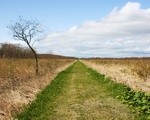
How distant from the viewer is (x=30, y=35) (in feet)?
83.3

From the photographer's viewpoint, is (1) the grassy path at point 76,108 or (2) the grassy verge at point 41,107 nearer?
(1) the grassy path at point 76,108

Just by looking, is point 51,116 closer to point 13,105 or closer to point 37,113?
point 37,113

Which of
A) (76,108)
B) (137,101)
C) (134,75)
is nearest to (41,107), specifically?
(76,108)

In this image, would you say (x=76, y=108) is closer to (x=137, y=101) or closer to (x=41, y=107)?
(x=41, y=107)

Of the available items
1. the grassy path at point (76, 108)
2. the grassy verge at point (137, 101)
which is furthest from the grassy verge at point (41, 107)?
the grassy verge at point (137, 101)

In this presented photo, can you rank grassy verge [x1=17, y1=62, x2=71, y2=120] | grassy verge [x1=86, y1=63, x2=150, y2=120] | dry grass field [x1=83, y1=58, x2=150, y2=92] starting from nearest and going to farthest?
grassy verge [x1=86, y1=63, x2=150, y2=120]
grassy verge [x1=17, y1=62, x2=71, y2=120]
dry grass field [x1=83, y1=58, x2=150, y2=92]

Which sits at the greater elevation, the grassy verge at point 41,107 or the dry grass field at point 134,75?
the dry grass field at point 134,75

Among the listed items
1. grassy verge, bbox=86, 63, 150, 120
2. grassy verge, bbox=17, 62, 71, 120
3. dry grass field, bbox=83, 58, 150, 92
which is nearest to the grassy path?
grassy verge, bbox=17, 62, 71, 120

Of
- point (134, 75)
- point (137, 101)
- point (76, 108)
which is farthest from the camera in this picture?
point (134, 75)

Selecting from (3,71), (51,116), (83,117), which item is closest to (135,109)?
(83,117)

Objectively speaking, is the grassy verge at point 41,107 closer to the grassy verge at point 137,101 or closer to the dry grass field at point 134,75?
the grassy verge at point 137,101

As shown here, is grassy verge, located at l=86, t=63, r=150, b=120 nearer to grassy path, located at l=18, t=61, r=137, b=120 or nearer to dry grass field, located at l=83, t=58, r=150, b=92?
grassy path, located at l=18, t=61, r=137, b=120

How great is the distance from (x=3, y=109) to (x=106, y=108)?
3359mm

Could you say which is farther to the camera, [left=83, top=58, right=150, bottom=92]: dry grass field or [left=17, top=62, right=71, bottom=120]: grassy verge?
[left=83, top=58, right=150, bottom=92]: dry grass field
